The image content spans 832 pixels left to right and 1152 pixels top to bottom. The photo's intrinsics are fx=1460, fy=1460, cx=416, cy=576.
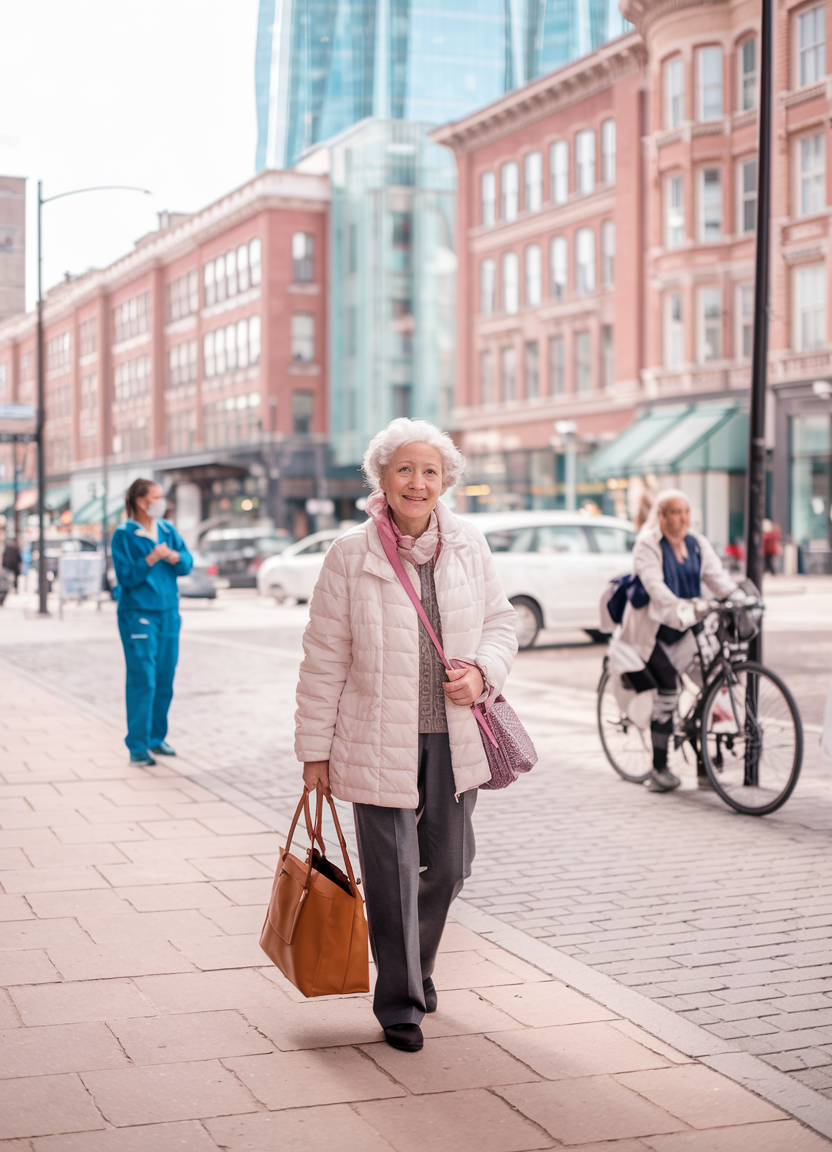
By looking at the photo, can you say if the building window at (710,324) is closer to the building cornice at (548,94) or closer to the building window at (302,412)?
the building cornice at (548,94)

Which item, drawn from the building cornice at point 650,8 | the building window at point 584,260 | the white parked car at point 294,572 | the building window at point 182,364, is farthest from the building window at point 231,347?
the white parked car at point 294,572

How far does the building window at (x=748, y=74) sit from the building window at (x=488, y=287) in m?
12.8

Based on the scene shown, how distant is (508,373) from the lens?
49.0 m

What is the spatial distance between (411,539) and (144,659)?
5108mm

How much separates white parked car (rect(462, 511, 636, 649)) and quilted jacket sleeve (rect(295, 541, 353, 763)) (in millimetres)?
12973

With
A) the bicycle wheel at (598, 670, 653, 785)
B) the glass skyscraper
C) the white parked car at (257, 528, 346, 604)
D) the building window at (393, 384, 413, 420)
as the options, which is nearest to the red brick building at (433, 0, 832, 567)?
the building window at (393, 384, 413, 420)

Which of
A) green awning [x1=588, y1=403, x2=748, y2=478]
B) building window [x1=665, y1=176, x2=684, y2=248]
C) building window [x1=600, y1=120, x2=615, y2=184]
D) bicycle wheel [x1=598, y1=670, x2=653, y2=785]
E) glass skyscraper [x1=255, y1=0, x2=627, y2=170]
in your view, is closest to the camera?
bicycle wheel [x1=598, y1=670, x2=653, y2=785]

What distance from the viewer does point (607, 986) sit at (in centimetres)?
463

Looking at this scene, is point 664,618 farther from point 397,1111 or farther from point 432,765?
point 397,1111

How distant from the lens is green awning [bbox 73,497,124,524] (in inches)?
3014

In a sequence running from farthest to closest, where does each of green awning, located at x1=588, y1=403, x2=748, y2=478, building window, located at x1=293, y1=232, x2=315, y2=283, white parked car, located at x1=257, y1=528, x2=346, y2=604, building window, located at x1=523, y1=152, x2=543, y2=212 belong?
building window, located at x1=293, y1=232, x2=315, y2=283 < building window, located at x1=523, y1=152, x2=543, y2=212 < green awning, located at x1=588, y1=403, x2=748, y2=478 < white parked car, located at x1=257, y1=528, x2=346, y2=604

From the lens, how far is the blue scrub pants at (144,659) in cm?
895

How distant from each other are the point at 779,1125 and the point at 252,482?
59.9 m

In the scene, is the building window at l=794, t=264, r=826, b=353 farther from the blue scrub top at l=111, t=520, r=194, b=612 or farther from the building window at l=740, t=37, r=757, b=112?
the blue scrub top at l=111, t=520, r=194, b=612
